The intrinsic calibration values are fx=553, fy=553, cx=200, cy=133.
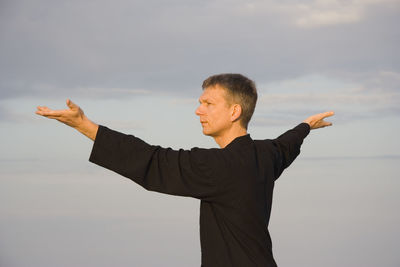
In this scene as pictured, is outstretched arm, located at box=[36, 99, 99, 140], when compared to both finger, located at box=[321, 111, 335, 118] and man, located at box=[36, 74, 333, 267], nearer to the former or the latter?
man, located at box=[36, 74, 333, 267]

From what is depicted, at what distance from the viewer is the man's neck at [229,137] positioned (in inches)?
203

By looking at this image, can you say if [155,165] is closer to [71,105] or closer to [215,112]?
[215,112]

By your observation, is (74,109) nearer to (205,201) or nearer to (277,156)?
(205,201)

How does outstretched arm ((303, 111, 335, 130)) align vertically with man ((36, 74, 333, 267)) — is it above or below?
above

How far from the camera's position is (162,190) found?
4.80 m

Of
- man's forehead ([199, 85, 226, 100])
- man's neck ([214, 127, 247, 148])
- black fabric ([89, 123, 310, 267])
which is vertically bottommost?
black fabric ([89, 123, 310, 267])

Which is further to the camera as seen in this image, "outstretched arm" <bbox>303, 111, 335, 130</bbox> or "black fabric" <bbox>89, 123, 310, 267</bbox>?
"outstretched arm" <bbox>303, 111, 335, 130</bbox>

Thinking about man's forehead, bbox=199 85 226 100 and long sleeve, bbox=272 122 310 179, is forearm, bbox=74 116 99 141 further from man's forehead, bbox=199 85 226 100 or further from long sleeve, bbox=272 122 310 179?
long sleeve, bbox=272 122 310 179

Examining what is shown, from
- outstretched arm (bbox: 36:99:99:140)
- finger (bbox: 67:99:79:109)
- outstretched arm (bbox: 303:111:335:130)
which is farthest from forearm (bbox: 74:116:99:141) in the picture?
outstretched arm (bbox: 303:111:335:130)

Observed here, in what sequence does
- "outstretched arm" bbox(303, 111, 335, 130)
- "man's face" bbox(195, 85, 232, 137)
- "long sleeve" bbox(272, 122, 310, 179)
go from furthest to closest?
"outstretched arm" bbox(303, 111, 335, 130), "long sleeve" bbox(272, 122, 310, 179), "man's face" bbox(195, 85, 232, 137)

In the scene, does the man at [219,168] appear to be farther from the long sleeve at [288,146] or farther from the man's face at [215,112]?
the long sleeve at [288,146]

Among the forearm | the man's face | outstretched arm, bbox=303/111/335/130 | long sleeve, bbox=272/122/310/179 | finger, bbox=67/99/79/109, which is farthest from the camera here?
outstretched arm, bbox=303/111/335/130

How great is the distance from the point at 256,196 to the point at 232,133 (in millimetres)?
638

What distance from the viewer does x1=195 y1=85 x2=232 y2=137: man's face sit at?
200 inches
